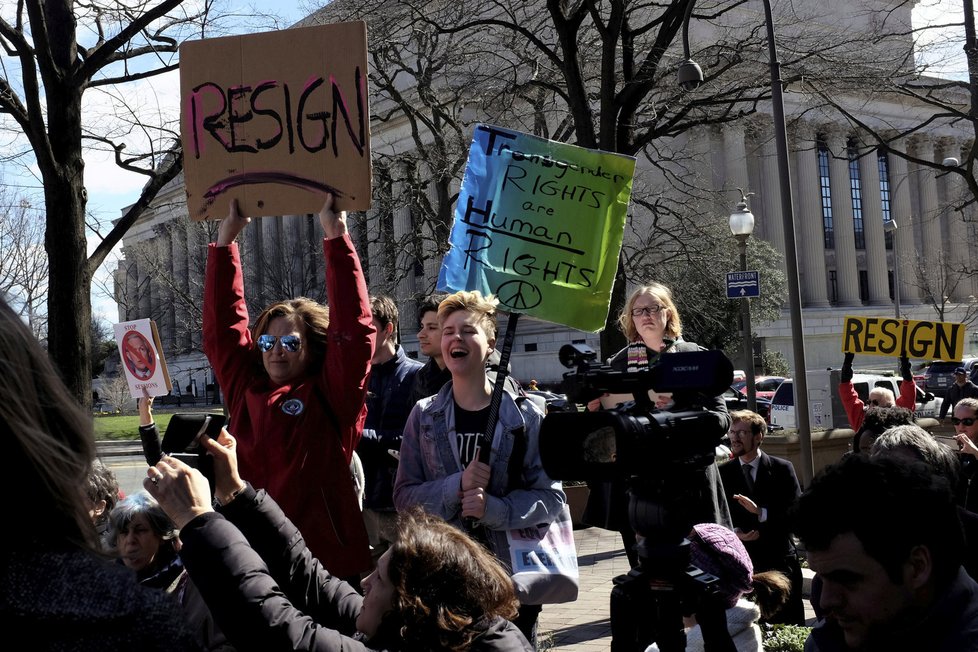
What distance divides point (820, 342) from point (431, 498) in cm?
5619

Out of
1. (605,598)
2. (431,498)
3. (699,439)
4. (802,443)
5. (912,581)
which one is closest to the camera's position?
(912,581)

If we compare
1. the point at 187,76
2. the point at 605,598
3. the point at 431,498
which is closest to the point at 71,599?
the point at 431,498

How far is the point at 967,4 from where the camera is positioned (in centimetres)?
1394

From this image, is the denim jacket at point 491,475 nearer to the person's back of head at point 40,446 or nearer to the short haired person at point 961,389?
the person's back of head at point 40,446

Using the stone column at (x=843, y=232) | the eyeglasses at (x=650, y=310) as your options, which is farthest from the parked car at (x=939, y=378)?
the stone column at (x=843, y=232)

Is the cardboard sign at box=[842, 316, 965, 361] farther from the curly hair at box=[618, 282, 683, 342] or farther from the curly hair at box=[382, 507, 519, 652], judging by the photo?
the curly hair at box=[382, 507, 519, 652]

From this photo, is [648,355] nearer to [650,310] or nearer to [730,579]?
[650,310]

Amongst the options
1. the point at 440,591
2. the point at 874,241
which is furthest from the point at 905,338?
the point at 874,241

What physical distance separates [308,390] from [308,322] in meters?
0.33

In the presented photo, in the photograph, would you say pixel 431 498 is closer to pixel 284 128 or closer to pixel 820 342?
pixel 284 128

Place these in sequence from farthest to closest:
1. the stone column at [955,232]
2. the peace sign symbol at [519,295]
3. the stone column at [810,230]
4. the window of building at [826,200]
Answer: the window of building at [826,200]
the stone column at [955,232]
the stone column at [810,230]
the peace sign symbol at [519,295]

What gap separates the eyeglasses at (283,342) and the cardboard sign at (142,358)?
2.84m

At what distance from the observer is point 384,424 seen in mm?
5719

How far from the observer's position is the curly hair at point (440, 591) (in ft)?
8.50
